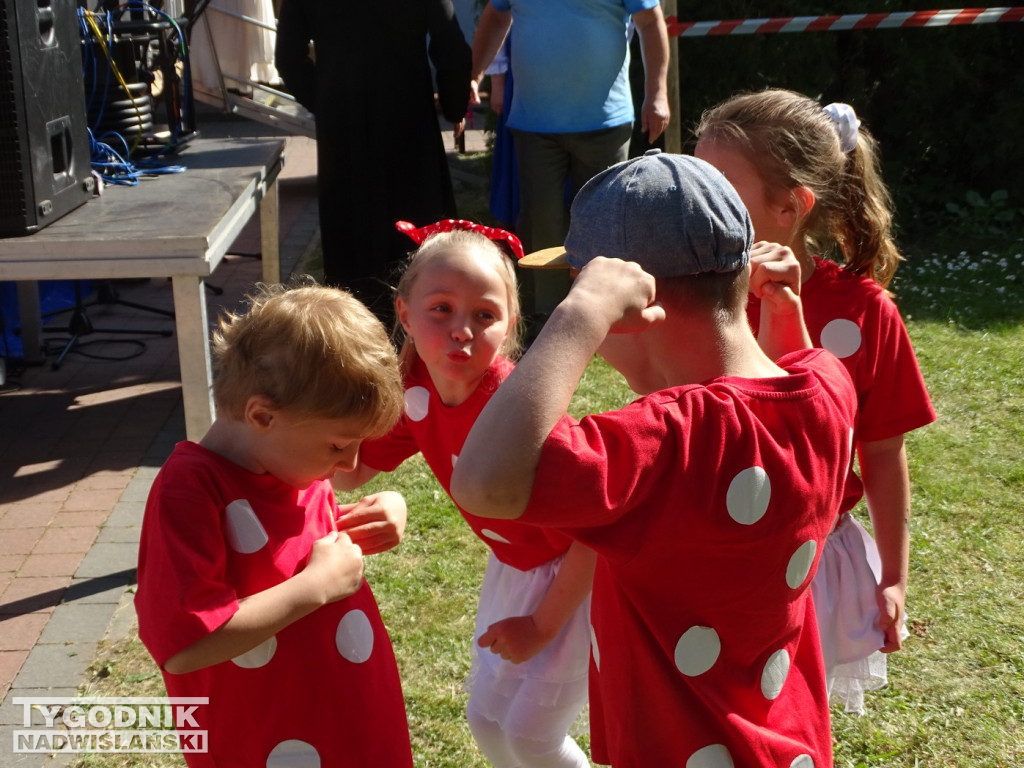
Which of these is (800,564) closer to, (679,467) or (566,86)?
(679,467)

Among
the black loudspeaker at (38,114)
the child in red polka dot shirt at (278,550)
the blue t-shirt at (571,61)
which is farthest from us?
the blue t-shirt at (571,61)

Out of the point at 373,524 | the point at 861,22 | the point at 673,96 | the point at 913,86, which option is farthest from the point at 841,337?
the point at 913,86

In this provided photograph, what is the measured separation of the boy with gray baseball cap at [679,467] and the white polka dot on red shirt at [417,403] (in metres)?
0.68

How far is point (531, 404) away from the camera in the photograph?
1181mm

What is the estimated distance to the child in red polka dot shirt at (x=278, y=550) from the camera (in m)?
1.55

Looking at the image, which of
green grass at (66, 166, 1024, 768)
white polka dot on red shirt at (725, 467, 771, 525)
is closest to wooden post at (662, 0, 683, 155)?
green grass at (66, 166, 1024, 768)

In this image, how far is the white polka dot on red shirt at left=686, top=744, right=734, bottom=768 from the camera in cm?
141

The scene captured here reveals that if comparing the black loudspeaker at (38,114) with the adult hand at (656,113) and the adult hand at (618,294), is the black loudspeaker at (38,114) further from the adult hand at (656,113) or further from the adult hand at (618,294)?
the adult hand at (618,294)

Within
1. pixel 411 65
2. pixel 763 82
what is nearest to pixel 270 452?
pixel 411 65

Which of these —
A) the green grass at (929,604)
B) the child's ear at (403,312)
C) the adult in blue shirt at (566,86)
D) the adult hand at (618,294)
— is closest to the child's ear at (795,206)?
the child's ear at (403,312)

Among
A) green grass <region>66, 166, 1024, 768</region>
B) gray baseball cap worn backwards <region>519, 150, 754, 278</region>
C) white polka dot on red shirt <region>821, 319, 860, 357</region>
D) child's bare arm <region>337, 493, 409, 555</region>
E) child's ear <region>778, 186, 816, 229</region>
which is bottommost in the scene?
green grass <region>66, 166, 1024, 768</region>

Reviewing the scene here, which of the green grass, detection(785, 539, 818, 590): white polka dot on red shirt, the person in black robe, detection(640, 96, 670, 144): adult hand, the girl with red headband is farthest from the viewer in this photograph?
detection(640, 96, 670, 144): adult hand

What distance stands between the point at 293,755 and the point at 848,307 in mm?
1293

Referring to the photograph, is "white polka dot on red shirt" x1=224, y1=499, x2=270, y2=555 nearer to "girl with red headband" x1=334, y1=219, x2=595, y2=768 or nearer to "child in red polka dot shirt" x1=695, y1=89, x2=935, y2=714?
"girl with red headband" x1=334, y1=219, x2=595, y2=768
